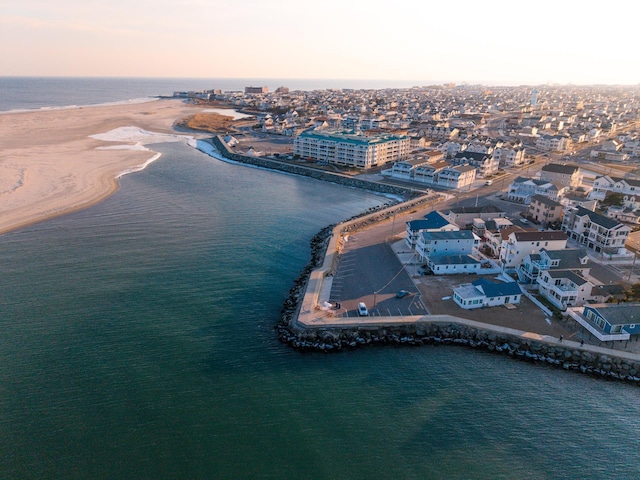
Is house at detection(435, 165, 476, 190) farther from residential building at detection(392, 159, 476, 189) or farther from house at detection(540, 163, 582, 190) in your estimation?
house at detection(540, 163, 582, 190)

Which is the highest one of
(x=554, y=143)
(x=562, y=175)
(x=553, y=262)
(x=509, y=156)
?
(x=554, y=143)

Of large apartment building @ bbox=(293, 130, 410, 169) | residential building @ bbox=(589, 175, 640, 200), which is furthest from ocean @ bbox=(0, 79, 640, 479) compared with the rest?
large apartment building @ bbox=(293, 130, 410, 169)

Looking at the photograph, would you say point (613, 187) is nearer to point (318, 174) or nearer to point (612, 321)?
point (612, 321)

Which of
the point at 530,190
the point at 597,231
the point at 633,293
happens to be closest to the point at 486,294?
the point at 633,293

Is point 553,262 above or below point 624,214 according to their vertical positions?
below

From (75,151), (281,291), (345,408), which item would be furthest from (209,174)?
(345,408)

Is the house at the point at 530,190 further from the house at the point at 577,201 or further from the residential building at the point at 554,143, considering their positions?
the residential building at the point at 554,143
